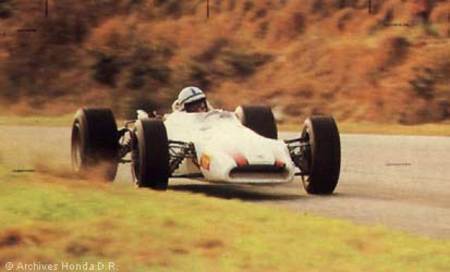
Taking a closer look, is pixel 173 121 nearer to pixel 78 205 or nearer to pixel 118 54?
pixel 78 205

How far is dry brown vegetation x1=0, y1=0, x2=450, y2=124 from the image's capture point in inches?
1686

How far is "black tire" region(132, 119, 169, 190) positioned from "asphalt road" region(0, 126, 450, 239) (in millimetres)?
949

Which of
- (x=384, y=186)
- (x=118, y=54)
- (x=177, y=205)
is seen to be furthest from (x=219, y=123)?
(x=118, y=54)

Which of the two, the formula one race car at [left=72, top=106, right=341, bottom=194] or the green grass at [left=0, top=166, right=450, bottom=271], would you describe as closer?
the green grass at [left=0, top=166, right=450, bottom=271]

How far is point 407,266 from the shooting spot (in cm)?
866

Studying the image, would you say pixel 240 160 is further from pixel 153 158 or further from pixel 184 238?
pixel 184 238

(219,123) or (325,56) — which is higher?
(219,123)

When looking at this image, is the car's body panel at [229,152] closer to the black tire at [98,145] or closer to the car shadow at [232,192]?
the car shadow at [232,192]

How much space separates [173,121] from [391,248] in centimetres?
683

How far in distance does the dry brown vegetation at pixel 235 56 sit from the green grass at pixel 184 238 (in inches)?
1173

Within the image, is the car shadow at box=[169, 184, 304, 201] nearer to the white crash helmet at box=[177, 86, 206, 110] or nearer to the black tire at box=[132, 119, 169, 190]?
the black tire at box=[132, 119, 169, 190]

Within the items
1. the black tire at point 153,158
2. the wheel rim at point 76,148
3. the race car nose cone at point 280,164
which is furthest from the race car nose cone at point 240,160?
the wheel rim at point 76,148

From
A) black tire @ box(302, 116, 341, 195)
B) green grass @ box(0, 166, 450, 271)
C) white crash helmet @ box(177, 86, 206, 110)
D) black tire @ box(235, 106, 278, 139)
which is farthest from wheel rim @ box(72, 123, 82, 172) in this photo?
green grass @ box(0, 166, 450, 271)

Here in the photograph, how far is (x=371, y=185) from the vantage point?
56.2 feet
